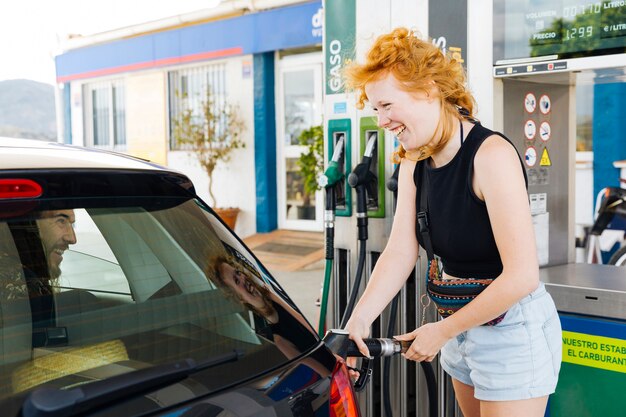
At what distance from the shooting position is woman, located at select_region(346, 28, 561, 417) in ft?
6.54

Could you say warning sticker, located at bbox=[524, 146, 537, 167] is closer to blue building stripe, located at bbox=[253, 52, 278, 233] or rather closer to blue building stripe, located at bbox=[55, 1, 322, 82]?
blue building stripe, located at bbox=[55, 1, 322, 82]

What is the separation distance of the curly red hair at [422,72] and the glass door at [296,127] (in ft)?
29.4

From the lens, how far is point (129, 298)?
5.31 feet

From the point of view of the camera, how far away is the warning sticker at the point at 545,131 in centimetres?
340

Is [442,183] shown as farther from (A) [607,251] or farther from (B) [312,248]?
(B) [312,248]

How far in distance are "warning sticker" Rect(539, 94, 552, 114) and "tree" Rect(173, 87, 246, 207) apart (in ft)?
29.0

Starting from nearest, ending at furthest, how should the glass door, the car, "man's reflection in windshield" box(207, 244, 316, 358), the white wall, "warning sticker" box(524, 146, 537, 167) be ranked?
1. the car
2. "man's reflection in windshield" box(207, 244, 316, 358)
3. "warning sticker" box(524, 146, 537, 167)
4. the glass door
5. the white wall

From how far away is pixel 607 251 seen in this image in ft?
22.6

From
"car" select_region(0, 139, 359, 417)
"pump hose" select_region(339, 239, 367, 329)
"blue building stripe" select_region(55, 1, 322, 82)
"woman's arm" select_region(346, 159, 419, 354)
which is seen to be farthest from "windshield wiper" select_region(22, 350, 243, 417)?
"blue building stripe" select_region(55, 1, 322, 82)

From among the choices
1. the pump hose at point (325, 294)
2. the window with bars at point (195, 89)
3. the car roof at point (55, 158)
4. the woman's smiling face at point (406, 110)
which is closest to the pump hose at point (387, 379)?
the pump hose at point (325, 294)

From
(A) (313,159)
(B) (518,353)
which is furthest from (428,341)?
(A) (313,159)

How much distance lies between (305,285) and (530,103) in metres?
5.51

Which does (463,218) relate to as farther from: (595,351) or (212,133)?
(212,133)

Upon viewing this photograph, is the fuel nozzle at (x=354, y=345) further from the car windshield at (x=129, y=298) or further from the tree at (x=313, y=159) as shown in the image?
the tree at (x=313, y=159)
